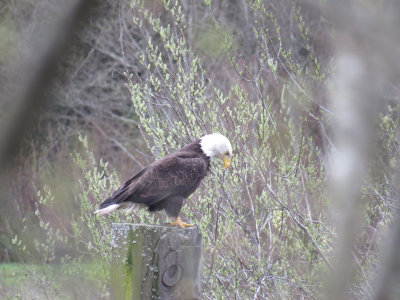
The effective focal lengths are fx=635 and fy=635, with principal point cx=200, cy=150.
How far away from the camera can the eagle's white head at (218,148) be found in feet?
14.6

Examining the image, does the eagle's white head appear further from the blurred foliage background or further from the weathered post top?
the weathered post top

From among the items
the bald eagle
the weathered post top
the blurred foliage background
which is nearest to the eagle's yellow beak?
the bald eagle

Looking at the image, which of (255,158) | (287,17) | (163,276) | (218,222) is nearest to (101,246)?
(218,222)

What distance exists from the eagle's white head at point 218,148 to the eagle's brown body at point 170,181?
0.06 meters

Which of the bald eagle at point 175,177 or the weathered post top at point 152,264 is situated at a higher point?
the weathered post top at point 152,264

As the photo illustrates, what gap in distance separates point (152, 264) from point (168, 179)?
1.79 m

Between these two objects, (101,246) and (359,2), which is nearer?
(359,2)

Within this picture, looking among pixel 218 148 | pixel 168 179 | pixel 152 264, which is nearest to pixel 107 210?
pixel 168 179

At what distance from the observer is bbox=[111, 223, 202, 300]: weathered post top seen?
270 cm

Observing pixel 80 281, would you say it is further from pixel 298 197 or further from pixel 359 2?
pixel 359 2

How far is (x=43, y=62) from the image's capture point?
2.42ft

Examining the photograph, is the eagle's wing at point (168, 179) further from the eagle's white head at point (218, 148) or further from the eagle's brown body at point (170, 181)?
the eagle's white head at point (218, 148)

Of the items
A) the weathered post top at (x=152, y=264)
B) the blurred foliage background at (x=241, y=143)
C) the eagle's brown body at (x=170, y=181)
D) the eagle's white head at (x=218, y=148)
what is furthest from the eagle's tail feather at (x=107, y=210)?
the weathered post top at (x=152, y=264)

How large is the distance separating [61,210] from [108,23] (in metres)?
4.73
